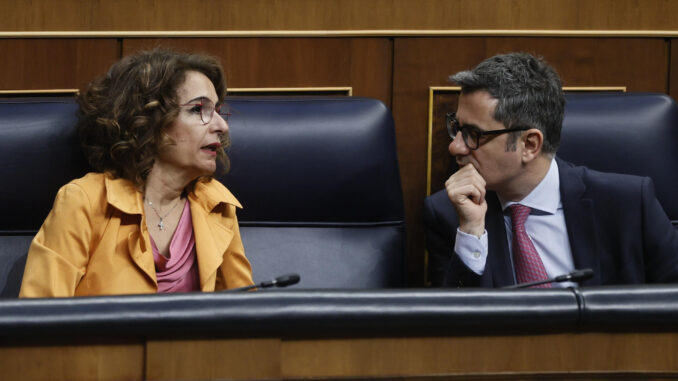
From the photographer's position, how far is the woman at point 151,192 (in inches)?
40.0

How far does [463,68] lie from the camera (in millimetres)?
1426

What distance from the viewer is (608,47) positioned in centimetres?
143

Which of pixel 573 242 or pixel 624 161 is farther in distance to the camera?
pixel 624 161

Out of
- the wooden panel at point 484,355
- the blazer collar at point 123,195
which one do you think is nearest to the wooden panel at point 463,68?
the blazer collar at point 123,195

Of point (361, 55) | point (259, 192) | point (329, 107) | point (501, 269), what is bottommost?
point (501, 269)

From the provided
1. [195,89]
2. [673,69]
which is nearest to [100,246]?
[195,89]

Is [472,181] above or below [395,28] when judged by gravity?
below

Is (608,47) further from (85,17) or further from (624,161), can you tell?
(85,17)

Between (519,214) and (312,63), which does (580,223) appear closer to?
(519,214)

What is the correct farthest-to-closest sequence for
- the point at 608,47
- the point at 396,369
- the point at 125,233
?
the point at 608,47
the point at 125,233
the point at 396,369

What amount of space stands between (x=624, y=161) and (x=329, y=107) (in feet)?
1.69

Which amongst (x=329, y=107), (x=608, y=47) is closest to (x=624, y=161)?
(x=608, y=47)

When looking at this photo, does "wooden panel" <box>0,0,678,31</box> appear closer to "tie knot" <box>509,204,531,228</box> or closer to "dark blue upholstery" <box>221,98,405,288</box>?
"dark blue upholstery" <box>221,98,405,288</box>

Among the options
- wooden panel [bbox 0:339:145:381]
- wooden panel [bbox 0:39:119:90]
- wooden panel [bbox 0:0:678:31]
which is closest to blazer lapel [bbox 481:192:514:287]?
wooden panel [bbox 0:0:678:31]
